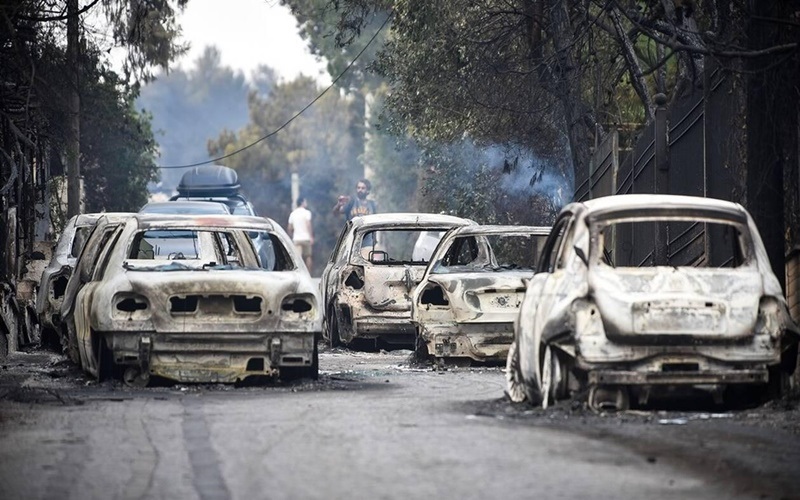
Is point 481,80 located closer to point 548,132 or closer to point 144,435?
point 548,132

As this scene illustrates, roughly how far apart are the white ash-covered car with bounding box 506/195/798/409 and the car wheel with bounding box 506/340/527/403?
0.16 m

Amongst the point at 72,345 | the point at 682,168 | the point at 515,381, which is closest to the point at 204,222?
the point at 72,345

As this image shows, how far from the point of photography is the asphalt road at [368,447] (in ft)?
25.4

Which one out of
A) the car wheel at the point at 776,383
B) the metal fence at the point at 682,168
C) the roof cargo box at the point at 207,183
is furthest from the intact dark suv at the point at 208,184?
the car wheel at the point at 776,383

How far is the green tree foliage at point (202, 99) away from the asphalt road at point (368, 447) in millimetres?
177200

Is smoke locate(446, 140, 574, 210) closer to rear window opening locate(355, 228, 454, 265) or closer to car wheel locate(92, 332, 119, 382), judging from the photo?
rear window opening locate(355, 228, 454, 265)

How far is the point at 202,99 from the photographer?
194375 millimetres

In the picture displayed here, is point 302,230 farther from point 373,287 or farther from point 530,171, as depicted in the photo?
point 373,287

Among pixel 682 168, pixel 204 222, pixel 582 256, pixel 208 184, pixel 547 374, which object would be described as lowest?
pixel 547 374

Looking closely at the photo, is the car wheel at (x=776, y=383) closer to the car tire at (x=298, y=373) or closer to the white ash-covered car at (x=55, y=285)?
the car tire at (x=298, y=373)

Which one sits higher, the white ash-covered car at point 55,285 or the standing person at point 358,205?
the standing person at point 358,205

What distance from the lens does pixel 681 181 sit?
57.9ft

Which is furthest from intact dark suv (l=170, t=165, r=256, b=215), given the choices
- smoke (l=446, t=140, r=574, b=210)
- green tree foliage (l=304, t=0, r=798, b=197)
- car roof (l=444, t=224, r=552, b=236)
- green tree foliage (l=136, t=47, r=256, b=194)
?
green tree foliage (l=136, t=47, r=256, b=194)

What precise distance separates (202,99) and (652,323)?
611ft
